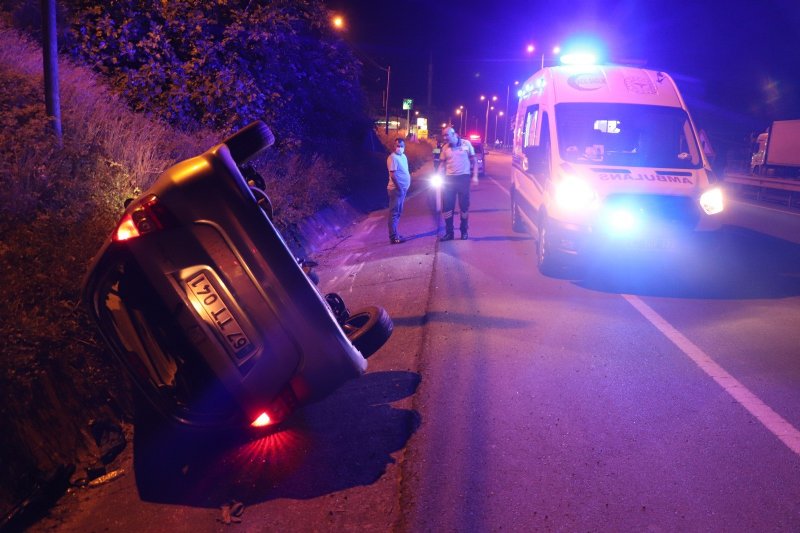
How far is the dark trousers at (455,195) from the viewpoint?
11.5 metres

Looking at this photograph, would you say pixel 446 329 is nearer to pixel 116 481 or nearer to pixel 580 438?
pixel 580 438

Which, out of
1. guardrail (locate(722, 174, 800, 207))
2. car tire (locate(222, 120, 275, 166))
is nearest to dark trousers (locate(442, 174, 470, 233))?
car tire (locate(222, 120, 275, 166))

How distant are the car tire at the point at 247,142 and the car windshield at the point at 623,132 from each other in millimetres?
5913

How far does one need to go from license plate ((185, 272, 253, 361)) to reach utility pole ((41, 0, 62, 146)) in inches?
171

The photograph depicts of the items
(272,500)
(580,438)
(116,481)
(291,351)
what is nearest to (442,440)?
(580,438)

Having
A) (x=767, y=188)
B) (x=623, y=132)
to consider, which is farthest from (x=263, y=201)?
(x=767, y=188)

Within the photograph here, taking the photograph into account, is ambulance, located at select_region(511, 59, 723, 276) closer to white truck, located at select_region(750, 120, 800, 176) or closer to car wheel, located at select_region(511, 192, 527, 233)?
car wheel, located at select_region(511, 192, 527, 233)

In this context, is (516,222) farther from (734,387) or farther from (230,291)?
(230,291)

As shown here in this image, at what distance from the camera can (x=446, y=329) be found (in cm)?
650

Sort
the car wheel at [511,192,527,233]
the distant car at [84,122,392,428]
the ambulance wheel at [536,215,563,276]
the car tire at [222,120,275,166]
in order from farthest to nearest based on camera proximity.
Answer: the car wheel at [511,192,527,233], the ambulance wheel at [536,215,563,276], the car tire at [222,120,275,166], the distant car at [84,122,392,428]

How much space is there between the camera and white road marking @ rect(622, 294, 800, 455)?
13.8 ft

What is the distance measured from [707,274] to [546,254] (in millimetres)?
2311

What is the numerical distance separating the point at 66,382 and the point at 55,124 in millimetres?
3519

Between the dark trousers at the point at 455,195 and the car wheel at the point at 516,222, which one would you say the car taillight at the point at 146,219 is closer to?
the dark trousers at the point at 455,195
